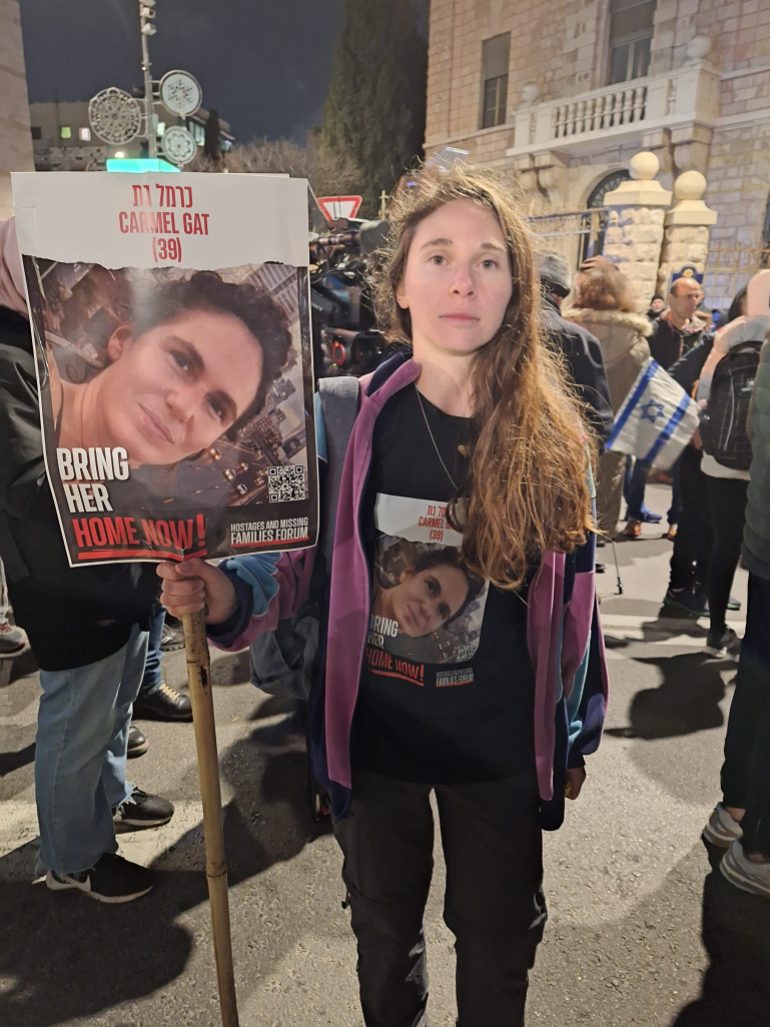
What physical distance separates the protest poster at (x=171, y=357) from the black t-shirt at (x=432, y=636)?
17 centimetres

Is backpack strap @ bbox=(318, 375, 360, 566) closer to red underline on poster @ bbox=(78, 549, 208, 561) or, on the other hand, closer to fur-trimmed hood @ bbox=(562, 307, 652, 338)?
red underline on poster @ bbox=(78, 549, 208, 561)

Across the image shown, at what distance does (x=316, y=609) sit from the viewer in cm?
126

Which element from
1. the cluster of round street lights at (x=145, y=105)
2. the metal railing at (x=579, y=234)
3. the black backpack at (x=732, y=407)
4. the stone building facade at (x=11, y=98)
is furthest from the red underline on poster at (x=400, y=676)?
the cluster of round street lights at (x=145, y=105)

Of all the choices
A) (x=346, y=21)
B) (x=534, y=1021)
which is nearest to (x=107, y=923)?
(x=534, y=1021)

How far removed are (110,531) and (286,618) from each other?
0.38 meters

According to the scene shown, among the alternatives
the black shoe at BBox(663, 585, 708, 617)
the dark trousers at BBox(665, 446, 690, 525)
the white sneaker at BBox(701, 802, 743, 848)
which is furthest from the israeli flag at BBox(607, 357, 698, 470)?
the white sneaker at BBox(701, 802, 743, 848)

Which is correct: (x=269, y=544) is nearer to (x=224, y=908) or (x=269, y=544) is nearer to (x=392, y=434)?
(x=392, y=434)

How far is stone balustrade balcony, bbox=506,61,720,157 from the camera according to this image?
386 inches

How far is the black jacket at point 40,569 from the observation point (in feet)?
4.85

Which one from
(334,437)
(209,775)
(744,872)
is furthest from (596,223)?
(209,775)

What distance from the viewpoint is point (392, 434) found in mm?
1142

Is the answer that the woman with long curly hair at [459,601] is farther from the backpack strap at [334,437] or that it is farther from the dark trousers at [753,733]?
the dark trousers at [753,733]

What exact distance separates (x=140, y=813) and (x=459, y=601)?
1.60 metres

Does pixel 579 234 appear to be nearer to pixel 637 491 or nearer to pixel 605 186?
→ pixel 605 186
